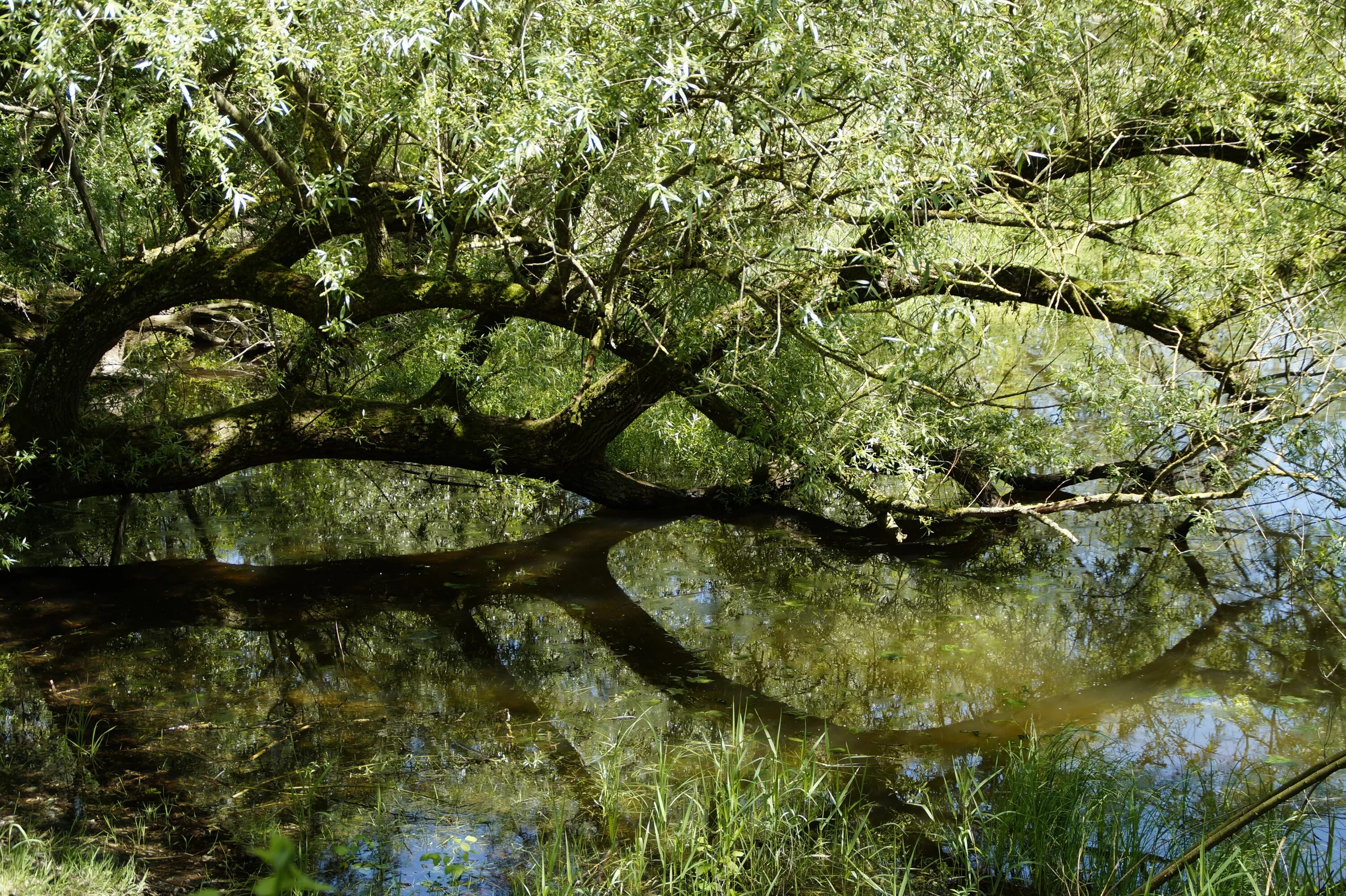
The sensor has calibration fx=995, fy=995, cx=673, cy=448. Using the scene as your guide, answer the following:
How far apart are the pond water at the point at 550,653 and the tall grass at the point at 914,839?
1.00 ft

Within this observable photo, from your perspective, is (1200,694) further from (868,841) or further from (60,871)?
(60,871)

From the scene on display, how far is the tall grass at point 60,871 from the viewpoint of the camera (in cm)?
316

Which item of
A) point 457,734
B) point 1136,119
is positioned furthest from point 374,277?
point 1136,119

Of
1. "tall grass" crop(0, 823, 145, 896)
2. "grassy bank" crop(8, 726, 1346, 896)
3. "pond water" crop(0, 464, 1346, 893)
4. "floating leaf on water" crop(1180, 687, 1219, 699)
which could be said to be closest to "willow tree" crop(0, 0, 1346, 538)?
"pond water" crop(0, 464, 1346, 893)

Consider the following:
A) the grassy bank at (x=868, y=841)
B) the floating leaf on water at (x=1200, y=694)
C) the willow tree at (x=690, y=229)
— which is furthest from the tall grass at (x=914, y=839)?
the willow tree at (x=690, y=229)

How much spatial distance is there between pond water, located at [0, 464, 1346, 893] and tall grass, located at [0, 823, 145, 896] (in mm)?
506

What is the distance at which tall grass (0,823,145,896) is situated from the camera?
3158 mm

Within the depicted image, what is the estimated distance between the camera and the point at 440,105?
465cm

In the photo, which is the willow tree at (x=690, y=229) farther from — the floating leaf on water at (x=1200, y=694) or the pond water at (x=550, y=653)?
the floating leaf on water at (x=1200, y=694)

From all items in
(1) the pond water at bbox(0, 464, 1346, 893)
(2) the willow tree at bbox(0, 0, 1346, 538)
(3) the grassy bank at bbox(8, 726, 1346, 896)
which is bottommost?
(1) the pond water at bbox(0, 464, 1346, 893)

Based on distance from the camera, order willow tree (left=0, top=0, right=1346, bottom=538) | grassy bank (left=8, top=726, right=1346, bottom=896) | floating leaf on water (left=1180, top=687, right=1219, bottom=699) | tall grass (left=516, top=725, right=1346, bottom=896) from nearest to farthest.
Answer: grassy bank (left=8, top=726, right=1346, bottom=896) < tall grass (left=516, top=725, right=1346, bottom=896) < willow tree (left=0, top=0, right=1346, bottom=538) < floating leaf on water (left=1180, top=687, right=1219, bottom=699)

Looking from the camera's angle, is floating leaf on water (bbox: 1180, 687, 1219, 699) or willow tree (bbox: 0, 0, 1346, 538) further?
floating leaf on water (bbox: 1180, 687, 1219, 699)

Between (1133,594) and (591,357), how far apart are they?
4496mm

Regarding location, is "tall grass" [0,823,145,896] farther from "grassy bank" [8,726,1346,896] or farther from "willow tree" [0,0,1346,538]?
"willow tree" [0,0,1346,538]
